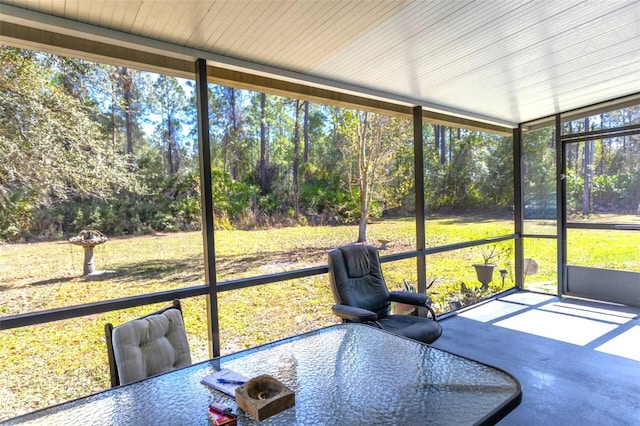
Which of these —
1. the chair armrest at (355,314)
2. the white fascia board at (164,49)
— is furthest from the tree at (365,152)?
the chair armrest at (355,314)

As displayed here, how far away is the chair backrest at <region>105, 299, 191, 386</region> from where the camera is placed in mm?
1714

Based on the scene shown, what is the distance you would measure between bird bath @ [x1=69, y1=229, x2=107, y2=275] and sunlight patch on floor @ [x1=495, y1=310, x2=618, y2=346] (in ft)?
14.3

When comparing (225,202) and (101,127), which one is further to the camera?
(225,202)

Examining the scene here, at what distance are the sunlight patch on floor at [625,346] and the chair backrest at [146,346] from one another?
156 inches

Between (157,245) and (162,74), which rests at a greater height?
(162,74)

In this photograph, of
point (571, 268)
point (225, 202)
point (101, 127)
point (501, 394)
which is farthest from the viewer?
point (571, 268)

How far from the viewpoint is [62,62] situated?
254cm

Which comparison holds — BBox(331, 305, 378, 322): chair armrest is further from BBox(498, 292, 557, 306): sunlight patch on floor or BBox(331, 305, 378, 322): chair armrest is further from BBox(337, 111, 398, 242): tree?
BBox(498, 292, 557, 306): sunlight patch on floor

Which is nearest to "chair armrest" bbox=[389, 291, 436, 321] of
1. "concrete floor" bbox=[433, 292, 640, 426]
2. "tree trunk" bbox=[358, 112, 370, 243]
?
"concrete floor" bbox=[433, 292, 640, 426]

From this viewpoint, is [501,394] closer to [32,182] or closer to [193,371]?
[193,371]

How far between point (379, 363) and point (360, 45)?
2.20 m

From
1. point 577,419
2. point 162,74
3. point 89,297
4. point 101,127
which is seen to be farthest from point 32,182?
point 577,419

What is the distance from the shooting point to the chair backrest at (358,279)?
3238mm

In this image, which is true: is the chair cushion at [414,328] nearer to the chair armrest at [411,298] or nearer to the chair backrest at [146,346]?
the chair armrest at [411,298]
